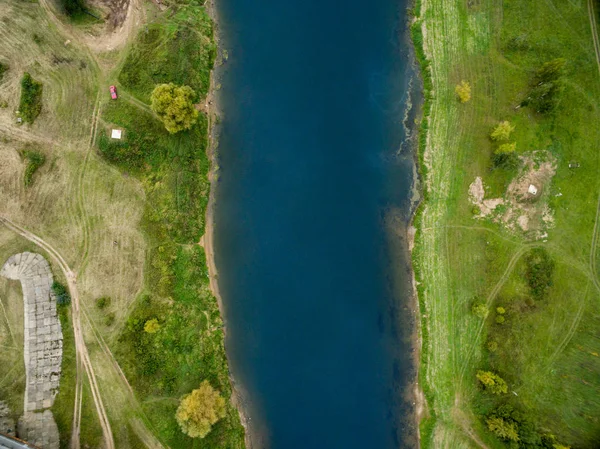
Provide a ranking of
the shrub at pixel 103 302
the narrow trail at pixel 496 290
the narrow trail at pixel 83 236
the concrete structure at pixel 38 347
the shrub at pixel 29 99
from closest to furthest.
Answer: the concrete structure at pixel 38 347 < the narrow trail at pixel 83 236 < the shrub at pixel 103 302 < the narrow trail at pixel 496 290 < the shrub at pixel 29 99

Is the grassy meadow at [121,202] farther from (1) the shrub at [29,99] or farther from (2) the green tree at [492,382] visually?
(2) the green tree at [492,382]

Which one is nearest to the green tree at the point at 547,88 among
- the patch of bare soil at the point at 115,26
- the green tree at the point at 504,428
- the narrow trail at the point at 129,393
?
the green tree at the point at 504,428

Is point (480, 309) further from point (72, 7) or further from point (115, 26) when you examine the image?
point (72, 7)

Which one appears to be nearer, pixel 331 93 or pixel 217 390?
pixel 217 390

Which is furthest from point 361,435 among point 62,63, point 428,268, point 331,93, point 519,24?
point 62,63

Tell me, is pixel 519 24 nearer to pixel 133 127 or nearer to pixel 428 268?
pixel 428 268

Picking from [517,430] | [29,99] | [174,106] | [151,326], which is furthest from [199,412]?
[29,99]
